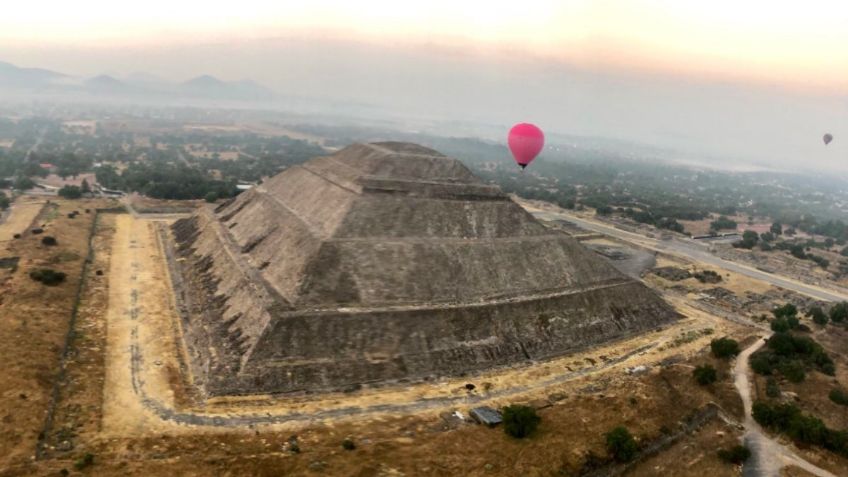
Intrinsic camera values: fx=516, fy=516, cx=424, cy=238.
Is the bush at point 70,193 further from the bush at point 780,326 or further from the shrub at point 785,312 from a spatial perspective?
the shrub at point 785,312

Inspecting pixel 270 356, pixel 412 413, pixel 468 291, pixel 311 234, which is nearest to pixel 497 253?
pixel 468 291

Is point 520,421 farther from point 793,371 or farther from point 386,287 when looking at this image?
point 793,371

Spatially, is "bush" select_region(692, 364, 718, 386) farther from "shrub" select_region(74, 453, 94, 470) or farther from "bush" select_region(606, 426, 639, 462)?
"shrub" select_region(74, 453, 94, 470)

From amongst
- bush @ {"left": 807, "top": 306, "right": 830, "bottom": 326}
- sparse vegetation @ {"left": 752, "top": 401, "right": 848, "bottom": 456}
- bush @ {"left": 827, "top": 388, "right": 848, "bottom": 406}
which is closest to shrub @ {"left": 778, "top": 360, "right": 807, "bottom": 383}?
bush @ {"left": 827, "top": 388, "right": 848, "bottom": 406}

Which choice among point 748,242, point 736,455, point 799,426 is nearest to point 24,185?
point 736,455

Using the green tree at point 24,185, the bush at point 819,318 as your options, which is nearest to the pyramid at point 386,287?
the bush at point 819,318
